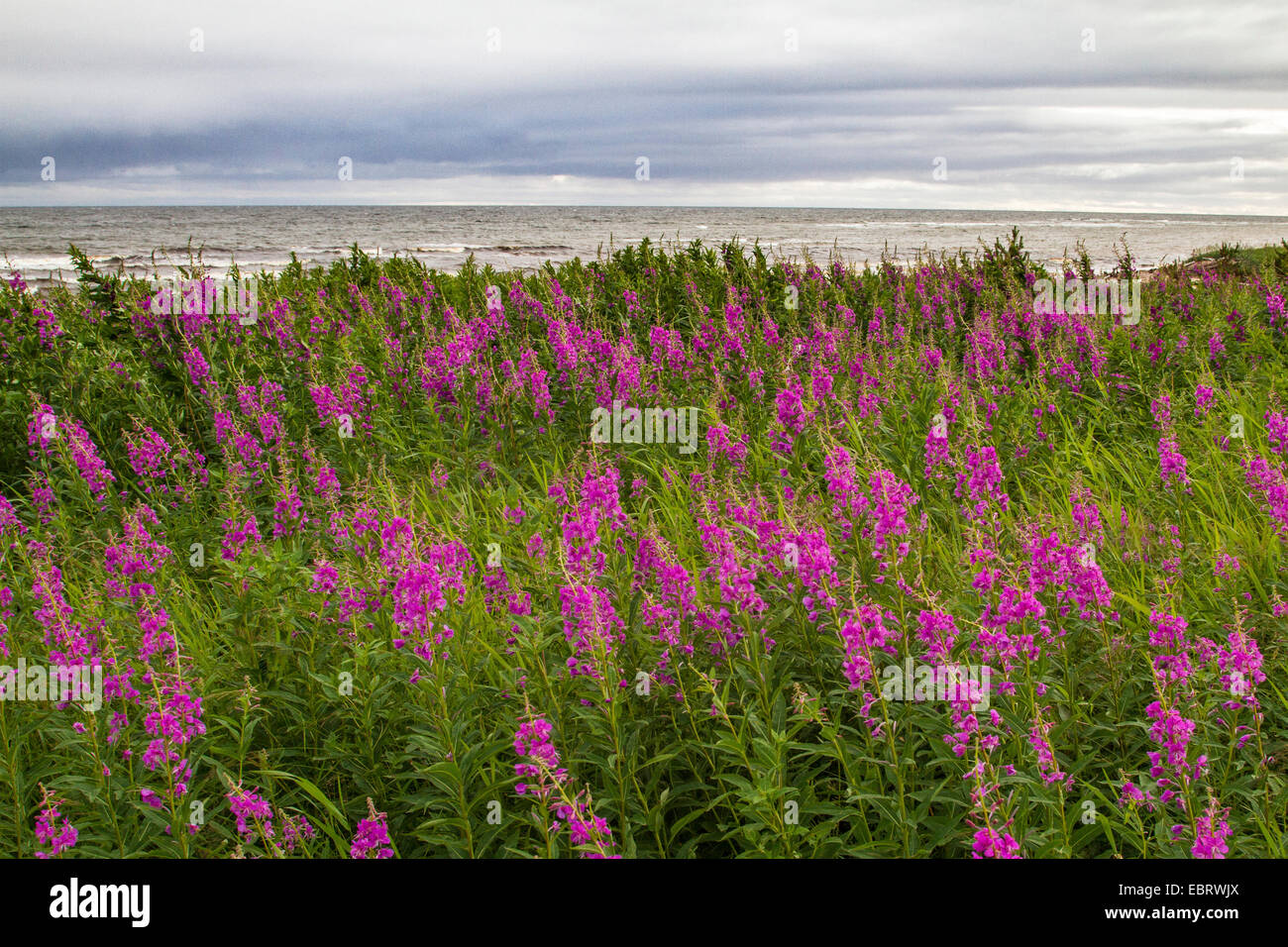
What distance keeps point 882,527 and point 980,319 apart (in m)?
6.29

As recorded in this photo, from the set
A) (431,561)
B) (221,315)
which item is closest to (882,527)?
(431,561)

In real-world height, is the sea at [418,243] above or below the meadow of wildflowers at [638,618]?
above

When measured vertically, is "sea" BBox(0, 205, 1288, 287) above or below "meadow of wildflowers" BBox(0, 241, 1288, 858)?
above

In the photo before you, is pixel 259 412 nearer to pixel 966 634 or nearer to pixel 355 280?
pixel 966 634

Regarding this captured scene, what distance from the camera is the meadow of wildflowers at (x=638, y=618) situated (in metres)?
3.32

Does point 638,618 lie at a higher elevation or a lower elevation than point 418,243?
lower

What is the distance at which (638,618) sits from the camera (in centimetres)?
413

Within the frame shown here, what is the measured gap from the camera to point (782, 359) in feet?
23.7

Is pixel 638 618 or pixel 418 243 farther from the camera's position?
pixel 418 243

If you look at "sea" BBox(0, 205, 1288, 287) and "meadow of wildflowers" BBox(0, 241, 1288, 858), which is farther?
"sea" BBox(0, 205, 1288, 287)

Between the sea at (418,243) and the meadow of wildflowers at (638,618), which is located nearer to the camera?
the meadow of wildflowers at (638,618)

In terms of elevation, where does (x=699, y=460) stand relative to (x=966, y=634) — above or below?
above

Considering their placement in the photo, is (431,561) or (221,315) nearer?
(431,561)

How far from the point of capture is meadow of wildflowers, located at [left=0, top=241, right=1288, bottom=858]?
3318 mm
